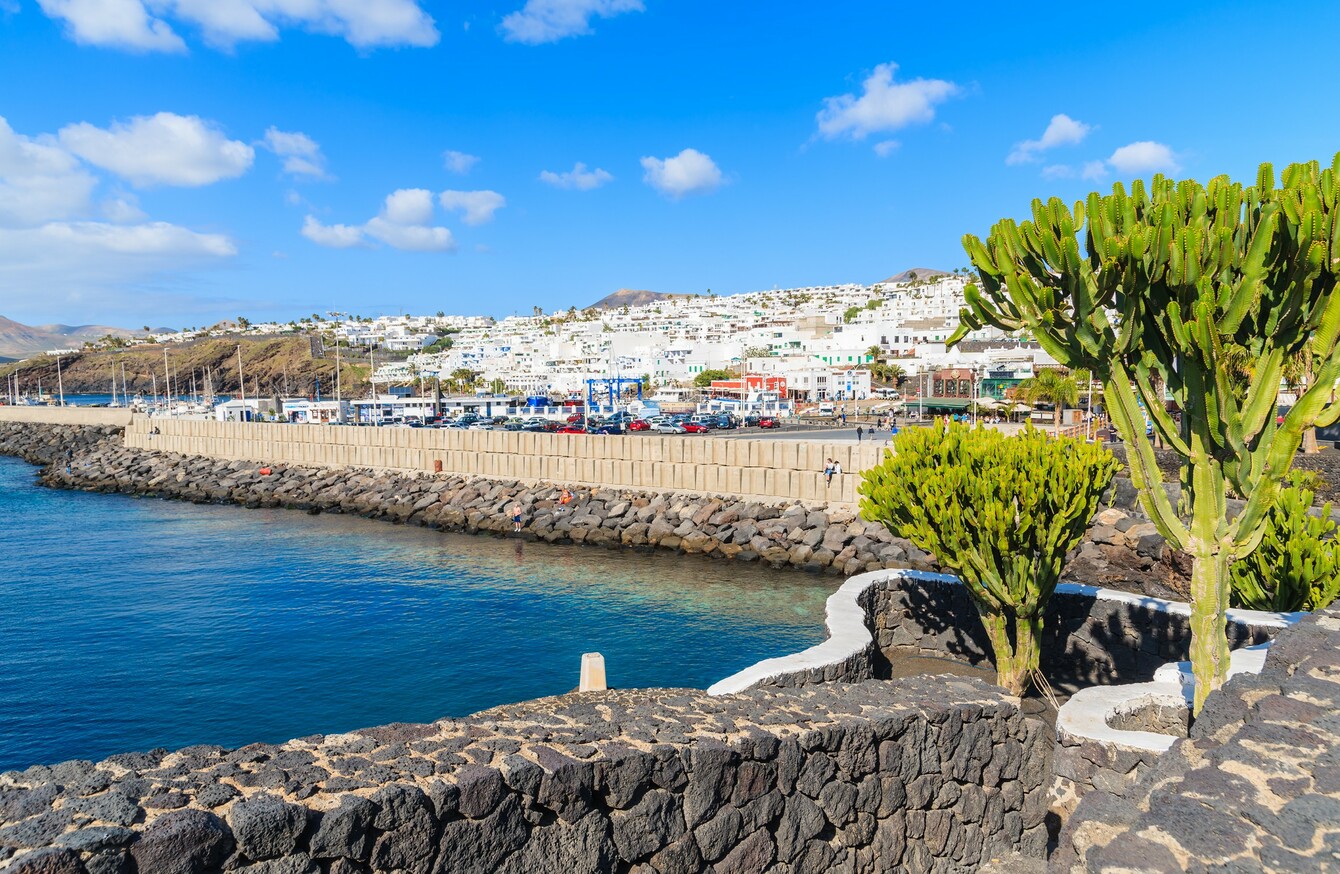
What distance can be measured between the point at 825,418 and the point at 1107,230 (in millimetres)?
57944

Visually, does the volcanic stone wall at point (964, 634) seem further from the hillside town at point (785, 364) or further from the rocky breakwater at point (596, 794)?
the hillside town at point (785, 364)

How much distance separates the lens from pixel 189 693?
17422mm

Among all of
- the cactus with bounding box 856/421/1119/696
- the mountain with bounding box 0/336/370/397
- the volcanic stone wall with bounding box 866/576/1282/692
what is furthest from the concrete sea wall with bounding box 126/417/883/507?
the mountain with bounding box 0/336/370/397

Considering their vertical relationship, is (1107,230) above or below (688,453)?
above

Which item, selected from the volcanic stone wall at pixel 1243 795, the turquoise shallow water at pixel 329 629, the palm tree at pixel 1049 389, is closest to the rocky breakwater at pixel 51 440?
the turquoise shallow water at pixel 329 629

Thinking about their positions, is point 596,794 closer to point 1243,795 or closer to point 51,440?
point 1243,795

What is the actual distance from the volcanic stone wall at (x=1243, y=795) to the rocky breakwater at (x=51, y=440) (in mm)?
70406

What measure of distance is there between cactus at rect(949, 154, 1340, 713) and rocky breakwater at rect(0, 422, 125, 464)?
68605mm

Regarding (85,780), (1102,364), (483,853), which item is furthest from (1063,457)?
(85,780)

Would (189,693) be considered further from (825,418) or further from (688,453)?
(825,418)

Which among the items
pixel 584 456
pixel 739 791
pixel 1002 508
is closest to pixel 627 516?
pixel 584 456

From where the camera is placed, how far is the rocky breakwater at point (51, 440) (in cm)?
6606

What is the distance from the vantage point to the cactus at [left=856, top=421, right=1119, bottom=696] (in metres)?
11.6

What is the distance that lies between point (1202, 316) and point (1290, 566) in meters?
7.49
